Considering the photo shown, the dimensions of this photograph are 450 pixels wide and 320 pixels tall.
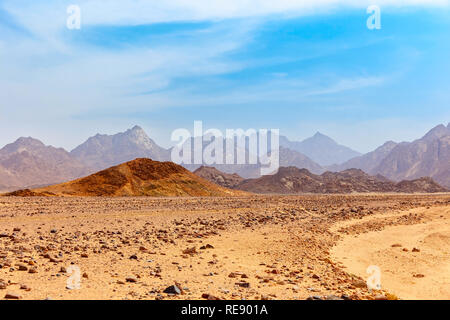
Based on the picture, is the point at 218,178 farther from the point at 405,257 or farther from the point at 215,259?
the point at 215,259

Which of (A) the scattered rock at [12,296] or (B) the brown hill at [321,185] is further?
(B) the brown hill at [321,185]

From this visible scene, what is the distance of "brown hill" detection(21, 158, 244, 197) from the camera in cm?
5675

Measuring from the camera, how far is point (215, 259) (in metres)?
12.2

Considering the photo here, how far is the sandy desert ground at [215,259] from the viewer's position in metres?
8.90

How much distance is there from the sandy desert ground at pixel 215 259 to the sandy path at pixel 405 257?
0.13 ft

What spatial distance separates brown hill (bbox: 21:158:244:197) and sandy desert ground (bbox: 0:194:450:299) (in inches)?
1456

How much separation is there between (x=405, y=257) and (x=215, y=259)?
800 centimetres

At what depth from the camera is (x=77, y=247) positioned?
12.6m
